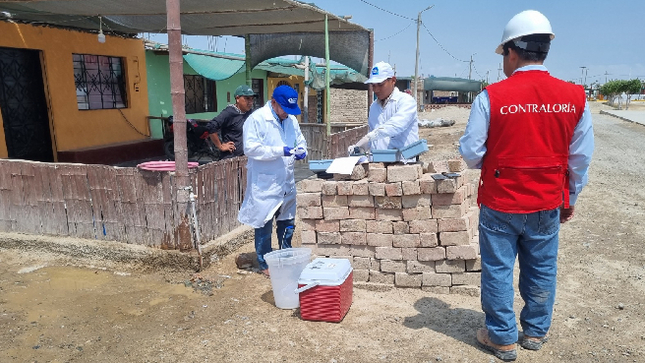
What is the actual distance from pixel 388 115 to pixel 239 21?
4.04 metres

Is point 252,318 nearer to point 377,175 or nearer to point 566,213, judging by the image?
point 377,175

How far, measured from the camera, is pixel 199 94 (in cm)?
1345

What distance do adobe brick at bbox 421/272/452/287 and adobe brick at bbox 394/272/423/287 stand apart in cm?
5

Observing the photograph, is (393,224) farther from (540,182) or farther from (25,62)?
(25,62)

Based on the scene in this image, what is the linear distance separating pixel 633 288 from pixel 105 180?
16.7 ft

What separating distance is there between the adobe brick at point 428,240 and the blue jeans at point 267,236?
1.31 metres

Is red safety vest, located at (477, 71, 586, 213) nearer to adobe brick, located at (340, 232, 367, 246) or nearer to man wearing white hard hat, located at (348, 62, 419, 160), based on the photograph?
adobe brick, located at (340, 232, 367, 246)

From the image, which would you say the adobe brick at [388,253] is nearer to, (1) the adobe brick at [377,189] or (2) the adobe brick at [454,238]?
(2) the adobe brick at [454,238]

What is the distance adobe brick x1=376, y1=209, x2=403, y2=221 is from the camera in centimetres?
387

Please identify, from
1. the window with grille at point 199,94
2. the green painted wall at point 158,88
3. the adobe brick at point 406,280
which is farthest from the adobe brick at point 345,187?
the window with grille at point 199,94

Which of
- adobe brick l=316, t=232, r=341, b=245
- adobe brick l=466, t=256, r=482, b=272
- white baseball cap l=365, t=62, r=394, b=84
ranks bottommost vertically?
adobe brick l=466, t=256, r=482, b=272

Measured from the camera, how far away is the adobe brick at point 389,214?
12.7 feet

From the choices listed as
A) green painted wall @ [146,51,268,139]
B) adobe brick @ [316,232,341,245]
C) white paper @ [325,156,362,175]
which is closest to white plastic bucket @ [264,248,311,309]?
adobe brick @ [316,232,341,245]

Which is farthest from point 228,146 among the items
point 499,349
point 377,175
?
point 499,349
